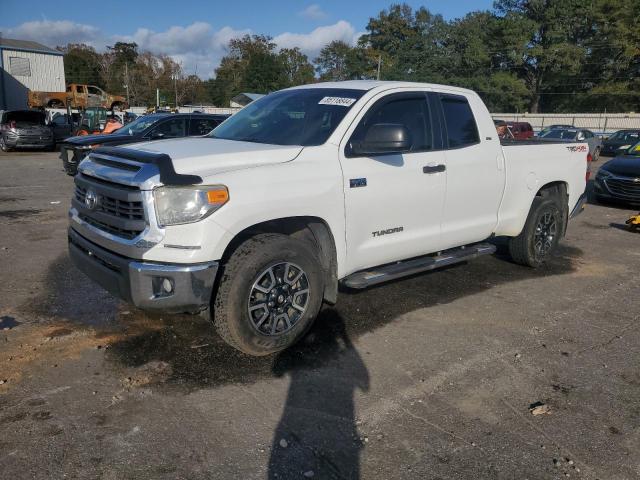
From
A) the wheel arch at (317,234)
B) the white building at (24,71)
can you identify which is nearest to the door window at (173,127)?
the wheel arch at (317,234)

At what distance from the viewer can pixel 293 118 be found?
4637mm

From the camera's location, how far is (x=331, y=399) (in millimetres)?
3395

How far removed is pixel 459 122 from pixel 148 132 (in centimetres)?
820

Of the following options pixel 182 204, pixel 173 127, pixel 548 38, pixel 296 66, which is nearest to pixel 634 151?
pixel 173 127

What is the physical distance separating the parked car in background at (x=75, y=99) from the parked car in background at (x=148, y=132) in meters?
27.9

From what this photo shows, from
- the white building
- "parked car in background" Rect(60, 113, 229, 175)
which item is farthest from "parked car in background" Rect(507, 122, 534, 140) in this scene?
the white building

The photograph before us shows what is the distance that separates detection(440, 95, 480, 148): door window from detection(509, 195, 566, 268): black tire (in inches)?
56.7

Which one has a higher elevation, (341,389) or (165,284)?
(165,284)

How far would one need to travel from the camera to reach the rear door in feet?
16.5

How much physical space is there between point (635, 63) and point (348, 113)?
204ft

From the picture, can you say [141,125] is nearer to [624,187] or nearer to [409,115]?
[409,115]

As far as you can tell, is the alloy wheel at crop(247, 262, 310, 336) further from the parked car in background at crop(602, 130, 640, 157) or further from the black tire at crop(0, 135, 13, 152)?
the parked car in background at crop(602, 130, 640, 157)

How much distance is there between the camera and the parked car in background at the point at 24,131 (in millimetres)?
21375

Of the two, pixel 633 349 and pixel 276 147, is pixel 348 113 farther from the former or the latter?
pixel 633 349
